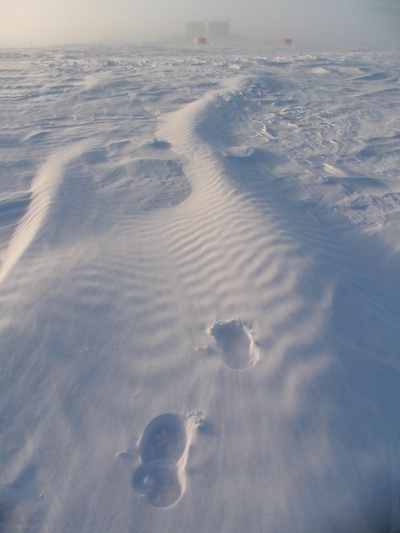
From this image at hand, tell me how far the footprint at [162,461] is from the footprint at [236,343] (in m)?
0.53

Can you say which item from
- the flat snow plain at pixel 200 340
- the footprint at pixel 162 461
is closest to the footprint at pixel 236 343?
the flat snow plain at pixel 200 340

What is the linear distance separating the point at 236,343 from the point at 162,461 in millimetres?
897

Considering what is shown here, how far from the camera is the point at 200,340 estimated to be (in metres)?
2.45

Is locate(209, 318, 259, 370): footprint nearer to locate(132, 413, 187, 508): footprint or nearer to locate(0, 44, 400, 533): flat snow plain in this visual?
locate(0, 44, 400, 533): flat snow plain

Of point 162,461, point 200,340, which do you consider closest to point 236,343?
point 200,340

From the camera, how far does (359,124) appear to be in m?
6.69

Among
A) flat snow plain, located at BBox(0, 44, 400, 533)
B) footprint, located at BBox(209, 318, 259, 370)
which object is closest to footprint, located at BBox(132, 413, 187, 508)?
flat snow plain, located at BBox(0, 44, 400, 533)

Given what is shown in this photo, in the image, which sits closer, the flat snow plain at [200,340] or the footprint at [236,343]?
the flat snow plain at [200,340]

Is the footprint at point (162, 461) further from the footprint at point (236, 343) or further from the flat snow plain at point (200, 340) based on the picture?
the footprint at point (236, 343)

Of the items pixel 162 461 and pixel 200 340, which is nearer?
pixel 162 461

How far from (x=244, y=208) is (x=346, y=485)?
2680 millimetres

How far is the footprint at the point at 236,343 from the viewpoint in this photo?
2316 mm

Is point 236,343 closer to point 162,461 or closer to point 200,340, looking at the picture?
point 200,340

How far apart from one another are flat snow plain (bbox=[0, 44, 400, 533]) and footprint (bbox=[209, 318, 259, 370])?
1 cm
